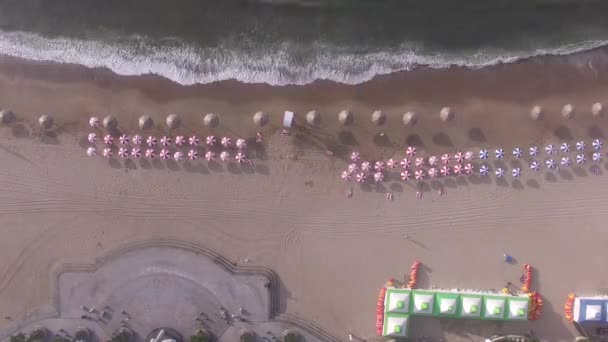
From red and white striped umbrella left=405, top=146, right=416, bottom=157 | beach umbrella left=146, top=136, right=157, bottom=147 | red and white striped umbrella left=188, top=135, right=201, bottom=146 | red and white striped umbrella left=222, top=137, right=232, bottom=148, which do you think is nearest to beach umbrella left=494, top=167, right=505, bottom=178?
red and white striped umbrella left=405, top=146, right=416, bottom=157

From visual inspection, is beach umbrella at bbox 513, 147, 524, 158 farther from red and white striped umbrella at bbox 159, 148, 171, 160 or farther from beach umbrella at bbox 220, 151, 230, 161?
red and white striped umbrella at bbox 159, 148, 171, 160

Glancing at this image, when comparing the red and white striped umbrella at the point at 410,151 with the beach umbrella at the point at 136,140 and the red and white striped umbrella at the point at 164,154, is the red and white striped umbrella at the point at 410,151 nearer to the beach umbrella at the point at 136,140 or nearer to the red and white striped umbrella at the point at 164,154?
the red and white striped umbrella at the point at 164,154

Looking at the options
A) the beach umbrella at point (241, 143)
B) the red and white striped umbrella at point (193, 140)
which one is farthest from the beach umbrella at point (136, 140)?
the beach umbrella at point (241, 143)

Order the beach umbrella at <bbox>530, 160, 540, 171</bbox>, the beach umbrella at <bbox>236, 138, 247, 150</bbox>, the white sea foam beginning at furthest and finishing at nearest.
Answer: the white sea foam → the beach umbrella at <bbox>530, 160, 540, 171</bbox> → the beach umbrella at <bbox>236, 138, 247, 150</bbox>

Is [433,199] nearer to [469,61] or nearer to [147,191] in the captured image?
[469,61]

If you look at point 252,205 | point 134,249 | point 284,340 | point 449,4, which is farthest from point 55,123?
point 449,4
